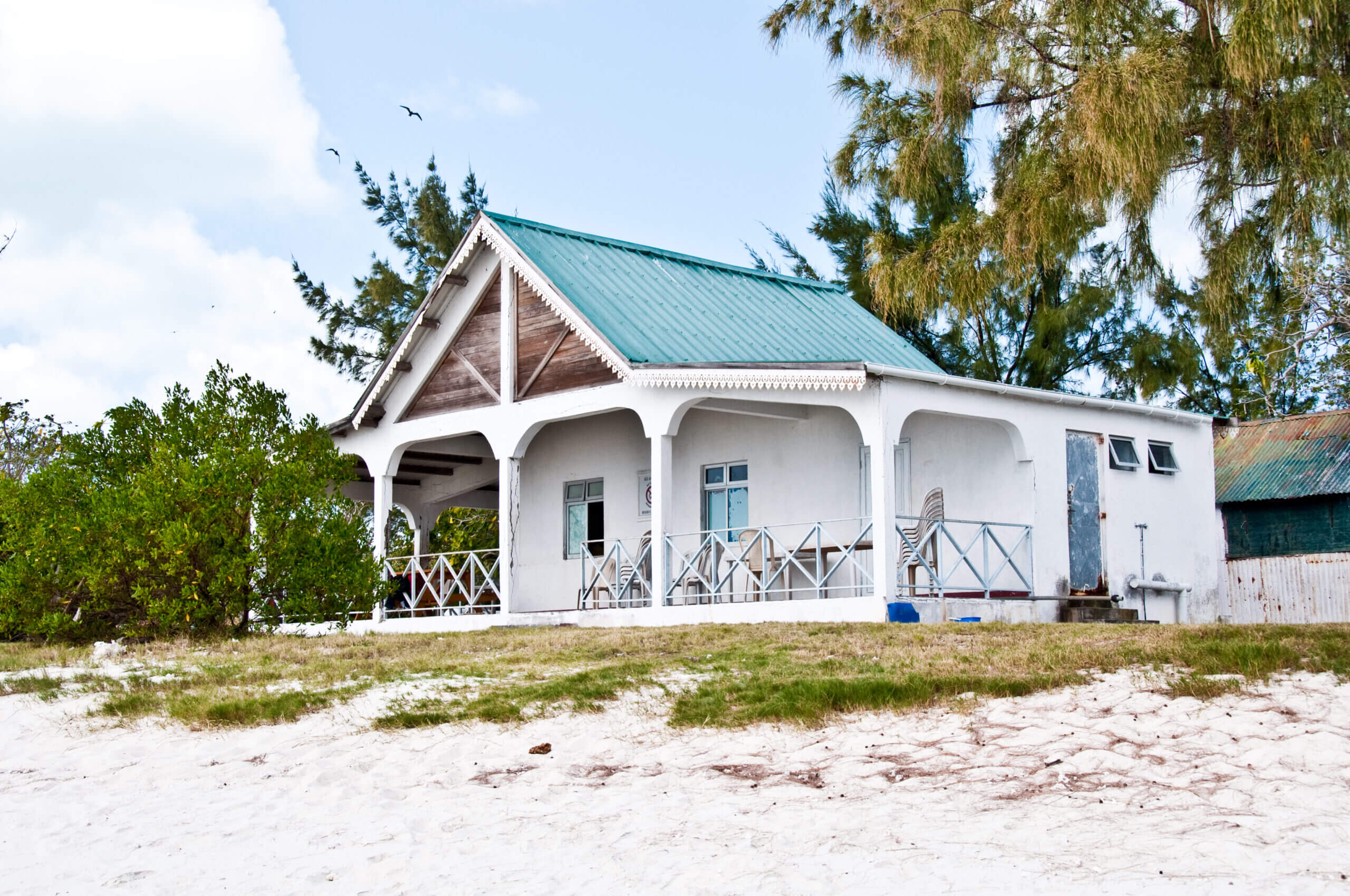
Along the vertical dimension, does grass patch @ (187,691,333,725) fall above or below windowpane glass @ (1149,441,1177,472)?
below

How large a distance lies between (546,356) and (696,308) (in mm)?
2161

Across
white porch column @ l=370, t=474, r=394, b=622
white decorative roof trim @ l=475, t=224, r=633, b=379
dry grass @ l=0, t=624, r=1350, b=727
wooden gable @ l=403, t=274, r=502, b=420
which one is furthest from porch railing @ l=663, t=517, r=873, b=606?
white porch column @ l=370, t=474, r=394, b=622

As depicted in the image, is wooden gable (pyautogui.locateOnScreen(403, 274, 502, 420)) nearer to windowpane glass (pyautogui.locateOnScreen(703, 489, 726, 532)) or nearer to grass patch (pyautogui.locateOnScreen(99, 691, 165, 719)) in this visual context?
windowpane glass (pyautogui.locateOnScreen(703, 489, 726, 532))

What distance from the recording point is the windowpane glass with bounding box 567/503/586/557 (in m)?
20.7

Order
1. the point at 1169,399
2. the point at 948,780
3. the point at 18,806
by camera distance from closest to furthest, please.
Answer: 1. the point at 948,780
2. the point at 18,806
3. the point at 1169,399

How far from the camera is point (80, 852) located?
604cm

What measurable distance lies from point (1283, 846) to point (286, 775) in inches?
189

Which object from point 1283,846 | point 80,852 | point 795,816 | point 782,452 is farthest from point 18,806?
point 782,452

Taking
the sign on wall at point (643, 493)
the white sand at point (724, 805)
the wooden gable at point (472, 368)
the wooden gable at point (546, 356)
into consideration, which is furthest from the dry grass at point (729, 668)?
the sign on wall at point (643, 493)

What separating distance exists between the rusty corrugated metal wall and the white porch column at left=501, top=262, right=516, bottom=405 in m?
10.2

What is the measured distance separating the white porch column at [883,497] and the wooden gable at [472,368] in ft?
20.2

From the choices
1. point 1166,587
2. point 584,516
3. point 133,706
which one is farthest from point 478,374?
point 133,706

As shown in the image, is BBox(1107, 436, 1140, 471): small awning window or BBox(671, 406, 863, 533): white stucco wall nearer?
BBox(1107, 436, 1140, 471): small awning window

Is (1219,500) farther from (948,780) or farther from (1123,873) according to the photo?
(1123,873)
